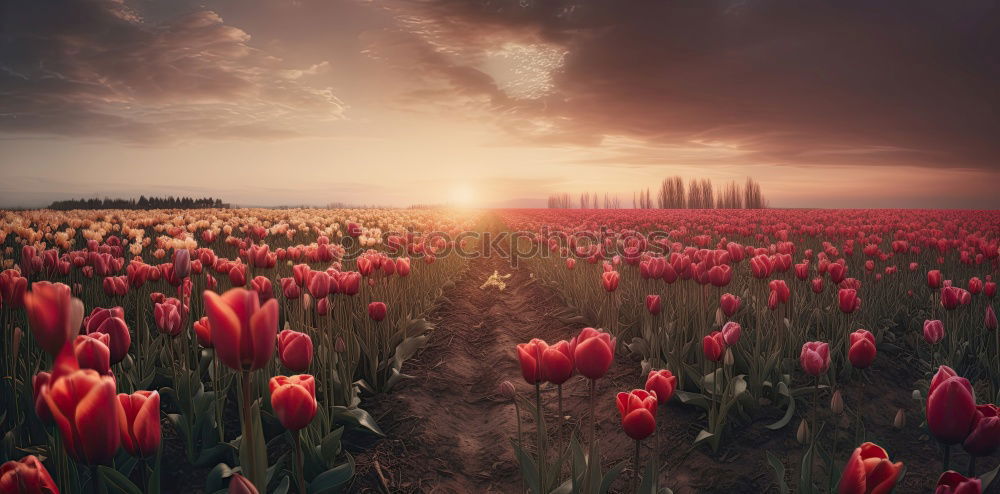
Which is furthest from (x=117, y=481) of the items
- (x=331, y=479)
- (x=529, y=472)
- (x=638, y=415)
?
(x=638, y=415)

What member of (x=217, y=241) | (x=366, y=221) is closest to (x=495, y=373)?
(x=217, y=241)

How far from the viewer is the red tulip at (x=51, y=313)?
141 centimetres

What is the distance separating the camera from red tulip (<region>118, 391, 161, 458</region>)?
60.3 inches

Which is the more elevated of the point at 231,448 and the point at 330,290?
the point at 330,290

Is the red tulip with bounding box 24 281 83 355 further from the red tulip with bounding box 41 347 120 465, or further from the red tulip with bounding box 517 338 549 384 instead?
the red tulip with bounding box 517 338 549 384

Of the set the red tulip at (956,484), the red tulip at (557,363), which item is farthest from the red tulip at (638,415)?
the red tulip at (956,484)

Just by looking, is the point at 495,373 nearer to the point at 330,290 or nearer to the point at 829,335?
the point at 330,290

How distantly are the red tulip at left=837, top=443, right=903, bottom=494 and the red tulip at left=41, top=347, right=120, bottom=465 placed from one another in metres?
2.16

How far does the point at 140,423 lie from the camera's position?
5.08 feet

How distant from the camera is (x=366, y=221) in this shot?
A: 20531mm

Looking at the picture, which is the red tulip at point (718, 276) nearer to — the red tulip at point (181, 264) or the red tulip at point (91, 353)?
the red tulip at point (181, 264)

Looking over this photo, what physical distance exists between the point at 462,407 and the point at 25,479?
13.3ft

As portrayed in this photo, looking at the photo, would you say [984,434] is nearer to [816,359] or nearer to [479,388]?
[816,359]

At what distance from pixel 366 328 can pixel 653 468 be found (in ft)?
10.6
